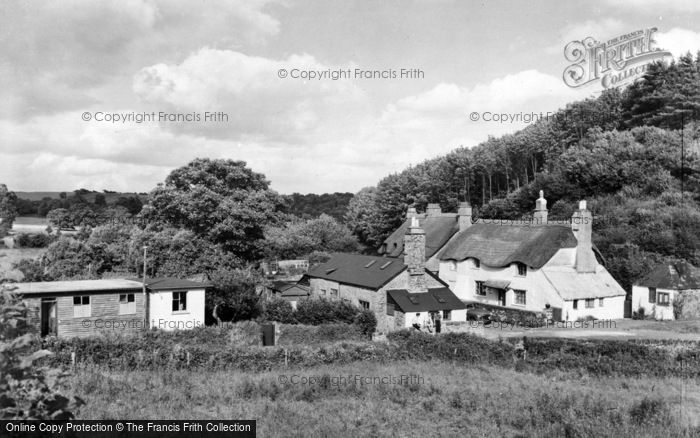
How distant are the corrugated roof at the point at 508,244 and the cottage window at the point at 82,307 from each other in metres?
27.1

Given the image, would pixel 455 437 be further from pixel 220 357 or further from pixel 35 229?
pixel 35 229

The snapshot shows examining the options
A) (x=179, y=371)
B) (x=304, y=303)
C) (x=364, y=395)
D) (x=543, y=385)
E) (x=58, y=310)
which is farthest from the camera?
(x=304, y=303)

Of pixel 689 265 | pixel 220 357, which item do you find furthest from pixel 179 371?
pixel 689 265

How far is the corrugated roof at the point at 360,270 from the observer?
108 ft

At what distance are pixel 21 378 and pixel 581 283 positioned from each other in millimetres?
37410

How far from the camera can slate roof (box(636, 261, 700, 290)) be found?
120 ft

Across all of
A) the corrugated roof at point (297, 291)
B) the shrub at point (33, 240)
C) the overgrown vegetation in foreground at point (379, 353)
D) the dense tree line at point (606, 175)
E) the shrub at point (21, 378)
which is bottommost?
the overgrown vegetation in foreground at point (379, 353)

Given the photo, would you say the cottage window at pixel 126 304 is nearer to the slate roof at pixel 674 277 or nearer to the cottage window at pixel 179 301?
the cottage window at pixel 179 301

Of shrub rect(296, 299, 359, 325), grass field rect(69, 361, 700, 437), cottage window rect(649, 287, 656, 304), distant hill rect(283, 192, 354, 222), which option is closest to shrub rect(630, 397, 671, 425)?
grass field rect(69, 361, 700, 437)

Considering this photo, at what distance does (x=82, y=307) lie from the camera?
85.5 ft

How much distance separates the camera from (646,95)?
64562 mm

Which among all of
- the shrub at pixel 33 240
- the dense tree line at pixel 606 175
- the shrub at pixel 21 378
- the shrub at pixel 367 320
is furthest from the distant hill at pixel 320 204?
the shrub at pixel 21 378

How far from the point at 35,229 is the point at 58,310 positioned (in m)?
27.4

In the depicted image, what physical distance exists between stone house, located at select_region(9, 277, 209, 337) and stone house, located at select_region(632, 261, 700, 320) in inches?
1168
